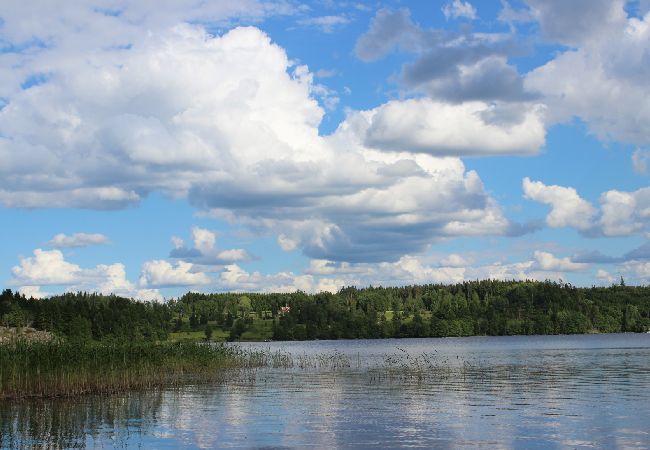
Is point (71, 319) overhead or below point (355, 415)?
overhead

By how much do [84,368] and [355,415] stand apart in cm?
2193

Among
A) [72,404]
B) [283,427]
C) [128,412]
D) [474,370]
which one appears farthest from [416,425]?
[474,370]

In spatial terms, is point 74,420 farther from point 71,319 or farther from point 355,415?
point 71,319

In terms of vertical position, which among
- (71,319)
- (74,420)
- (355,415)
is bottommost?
(355,415)

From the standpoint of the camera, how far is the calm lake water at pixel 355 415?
3509 cm

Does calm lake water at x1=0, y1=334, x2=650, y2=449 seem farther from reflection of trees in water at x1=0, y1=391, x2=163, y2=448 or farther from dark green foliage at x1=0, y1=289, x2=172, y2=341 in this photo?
dark green foliage at x1=0, y1=289, x2=172, y2=341

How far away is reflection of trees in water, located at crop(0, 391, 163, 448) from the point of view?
36.1 m

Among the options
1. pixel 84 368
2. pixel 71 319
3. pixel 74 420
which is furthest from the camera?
pixel 71 319

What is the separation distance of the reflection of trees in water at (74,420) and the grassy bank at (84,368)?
4.58 ft

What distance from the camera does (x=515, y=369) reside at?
84.6 meters

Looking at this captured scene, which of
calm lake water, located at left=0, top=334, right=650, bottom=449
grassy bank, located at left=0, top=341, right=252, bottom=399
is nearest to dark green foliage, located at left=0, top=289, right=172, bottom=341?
grassy bank, located at left=0, top=341, right=252, bottom=399

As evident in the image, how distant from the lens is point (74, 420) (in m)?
42.0

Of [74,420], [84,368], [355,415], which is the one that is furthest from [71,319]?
[355,415]

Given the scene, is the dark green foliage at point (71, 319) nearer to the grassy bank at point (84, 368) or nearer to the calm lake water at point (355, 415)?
the grassy bank at point (84, 368)
